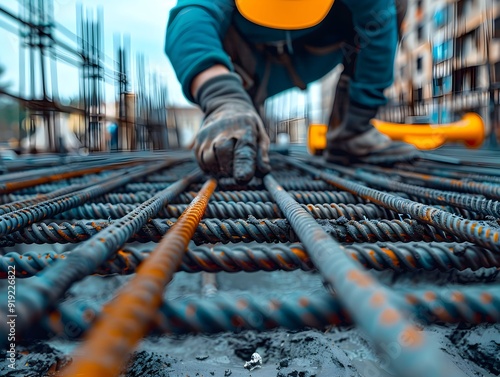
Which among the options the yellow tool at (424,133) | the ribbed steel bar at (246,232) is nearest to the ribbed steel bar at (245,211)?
the ribbed steel bar at (246,232)

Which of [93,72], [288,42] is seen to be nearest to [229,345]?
[288,42]

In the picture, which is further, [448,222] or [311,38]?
[311,38]

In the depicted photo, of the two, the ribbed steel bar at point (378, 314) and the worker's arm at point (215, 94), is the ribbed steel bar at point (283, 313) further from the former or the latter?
the worker's arm at point (215, 94)

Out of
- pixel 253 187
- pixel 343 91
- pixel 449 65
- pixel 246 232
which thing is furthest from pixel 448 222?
pixel 449 65

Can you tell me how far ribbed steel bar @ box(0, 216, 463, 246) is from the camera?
704 mm

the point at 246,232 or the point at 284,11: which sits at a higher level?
the point at 284,11

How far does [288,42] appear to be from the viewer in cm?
199

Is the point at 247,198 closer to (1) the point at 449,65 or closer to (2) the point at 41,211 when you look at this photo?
(2) the point at 41,211

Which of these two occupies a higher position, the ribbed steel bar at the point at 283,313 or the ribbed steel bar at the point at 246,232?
the ribbed steel bar at the point at 246,232

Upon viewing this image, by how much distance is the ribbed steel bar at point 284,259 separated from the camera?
562mm

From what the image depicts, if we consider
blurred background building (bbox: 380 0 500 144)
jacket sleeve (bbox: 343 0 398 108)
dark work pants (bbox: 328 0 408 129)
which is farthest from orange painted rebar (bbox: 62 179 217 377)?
blurred background building (bbox: 380 0 500 144)

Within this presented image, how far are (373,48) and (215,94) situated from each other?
0.98m

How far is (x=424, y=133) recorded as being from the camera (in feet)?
12.4

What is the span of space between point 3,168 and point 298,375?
159 cm
